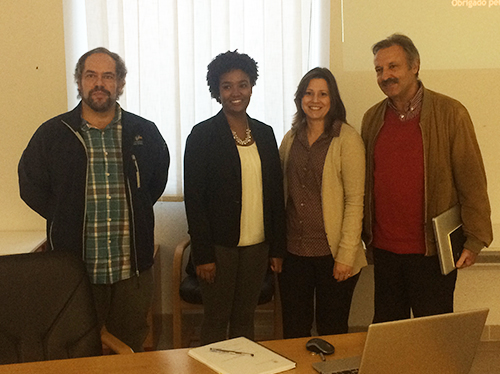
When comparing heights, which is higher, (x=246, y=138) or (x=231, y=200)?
(x=246, y=138)

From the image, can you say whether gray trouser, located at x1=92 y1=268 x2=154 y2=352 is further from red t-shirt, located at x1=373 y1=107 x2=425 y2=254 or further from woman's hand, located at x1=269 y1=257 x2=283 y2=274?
red t-shirt, located at x1=373 y1=107 x2=425 y2=254

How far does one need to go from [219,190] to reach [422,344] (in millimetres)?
1290

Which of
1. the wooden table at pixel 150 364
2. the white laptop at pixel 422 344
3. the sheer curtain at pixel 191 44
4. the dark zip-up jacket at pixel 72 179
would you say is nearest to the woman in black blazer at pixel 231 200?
the dark zip-up jacket at pixel 72 179

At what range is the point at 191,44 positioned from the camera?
3070mm

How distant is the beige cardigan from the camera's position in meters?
2.27

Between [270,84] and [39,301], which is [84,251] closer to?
[39,301]

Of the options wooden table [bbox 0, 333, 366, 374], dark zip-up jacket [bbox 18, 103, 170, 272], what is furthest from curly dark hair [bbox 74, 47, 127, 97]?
wooden table [bbox 0, 333, 366, 374]

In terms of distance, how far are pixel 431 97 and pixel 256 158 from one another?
81cm

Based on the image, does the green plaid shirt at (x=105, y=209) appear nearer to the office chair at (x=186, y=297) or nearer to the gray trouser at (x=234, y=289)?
the gray trouser at (x=234, y=289)

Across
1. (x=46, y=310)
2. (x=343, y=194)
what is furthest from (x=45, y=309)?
(x=343, y=194)

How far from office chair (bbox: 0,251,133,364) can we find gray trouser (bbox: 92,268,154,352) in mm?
475

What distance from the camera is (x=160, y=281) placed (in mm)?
3297

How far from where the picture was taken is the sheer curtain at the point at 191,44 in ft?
10.0

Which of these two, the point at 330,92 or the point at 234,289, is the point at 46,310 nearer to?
the point at 234,289
